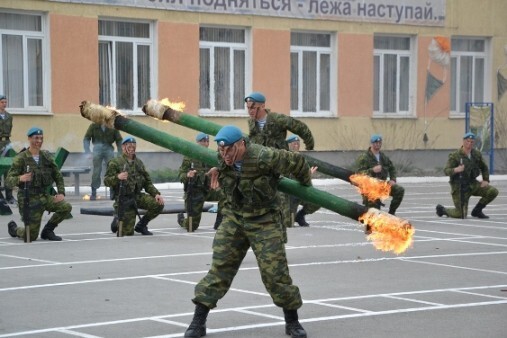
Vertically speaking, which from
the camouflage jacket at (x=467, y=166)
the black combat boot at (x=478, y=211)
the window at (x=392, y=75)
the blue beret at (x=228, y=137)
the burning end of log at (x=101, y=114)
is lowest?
the black combat boot at (x=478, y=211)

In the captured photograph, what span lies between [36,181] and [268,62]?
17.3 metres

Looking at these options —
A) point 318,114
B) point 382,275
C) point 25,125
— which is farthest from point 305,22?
point 382,275

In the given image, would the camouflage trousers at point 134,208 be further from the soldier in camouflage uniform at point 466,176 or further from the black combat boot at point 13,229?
the soldier in camouflage uniform at point 466,176

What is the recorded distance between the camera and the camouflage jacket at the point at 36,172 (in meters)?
17.4

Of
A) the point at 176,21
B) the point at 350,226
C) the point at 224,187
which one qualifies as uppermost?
the point at 176,21

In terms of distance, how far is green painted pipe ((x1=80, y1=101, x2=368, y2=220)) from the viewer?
10413 millimetres

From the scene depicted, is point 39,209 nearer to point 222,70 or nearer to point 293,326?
point 293,326

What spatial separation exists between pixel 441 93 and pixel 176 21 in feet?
34.5

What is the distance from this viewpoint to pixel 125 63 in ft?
105

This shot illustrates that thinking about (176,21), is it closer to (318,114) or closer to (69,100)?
(69,100)

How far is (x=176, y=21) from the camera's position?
3191 cm

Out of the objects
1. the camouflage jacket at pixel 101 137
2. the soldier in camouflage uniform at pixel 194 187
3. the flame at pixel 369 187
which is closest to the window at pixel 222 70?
the camouflage jacket at pixel 101 137

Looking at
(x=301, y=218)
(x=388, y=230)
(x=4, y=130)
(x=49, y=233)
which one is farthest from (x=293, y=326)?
(x=4, y=130)

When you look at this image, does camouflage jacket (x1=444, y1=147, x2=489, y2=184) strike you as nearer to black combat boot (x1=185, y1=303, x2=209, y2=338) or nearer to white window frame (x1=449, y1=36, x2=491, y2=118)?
black combat boot (x1=185, y1=303, x2=209, y2=338)
